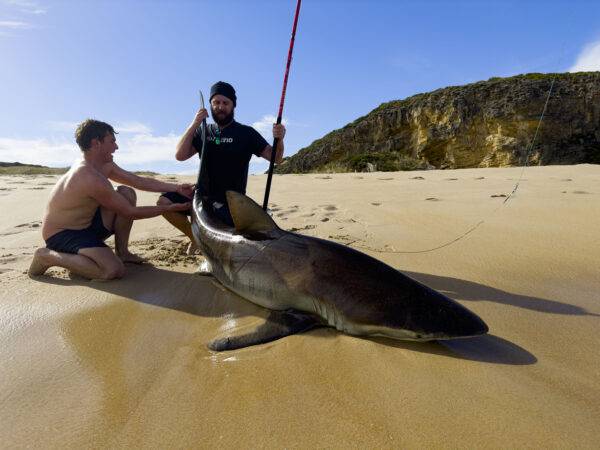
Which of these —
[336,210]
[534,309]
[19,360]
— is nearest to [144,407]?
[19,360]

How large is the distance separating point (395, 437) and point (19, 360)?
2.18 m

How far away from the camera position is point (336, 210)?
6.56m

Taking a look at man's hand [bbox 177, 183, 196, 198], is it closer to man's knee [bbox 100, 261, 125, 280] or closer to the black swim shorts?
the black swim shorts

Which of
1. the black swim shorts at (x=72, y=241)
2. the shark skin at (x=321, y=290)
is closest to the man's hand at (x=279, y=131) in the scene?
the shark skin at (x=321, y=290)

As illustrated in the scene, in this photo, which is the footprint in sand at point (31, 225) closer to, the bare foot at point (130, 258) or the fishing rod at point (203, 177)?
the bare foot at point (130, 258)

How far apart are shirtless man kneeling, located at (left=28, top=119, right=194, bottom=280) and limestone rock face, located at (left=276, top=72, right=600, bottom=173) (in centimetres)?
1727

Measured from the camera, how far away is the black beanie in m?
4.75

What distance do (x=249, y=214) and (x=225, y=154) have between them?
1804 millimetres

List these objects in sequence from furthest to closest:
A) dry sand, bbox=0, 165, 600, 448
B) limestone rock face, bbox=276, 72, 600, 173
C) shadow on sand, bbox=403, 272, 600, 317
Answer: limestone rock face, bbox=276, 72, 600, 173 < shadow on sand, bbox=403, 272, 600, 317 < dry sand, bbox=0, 165, 600, 448

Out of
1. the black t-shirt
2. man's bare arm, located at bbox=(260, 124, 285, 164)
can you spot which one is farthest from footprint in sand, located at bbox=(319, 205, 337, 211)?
the black t-shirt

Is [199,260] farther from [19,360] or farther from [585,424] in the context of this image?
[585,424]

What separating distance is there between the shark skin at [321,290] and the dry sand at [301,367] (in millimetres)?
102

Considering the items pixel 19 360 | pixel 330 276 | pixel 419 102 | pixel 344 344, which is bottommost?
pixel 19 360

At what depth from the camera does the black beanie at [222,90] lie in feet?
15.6
